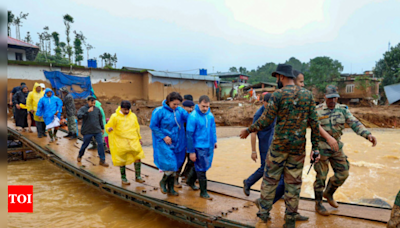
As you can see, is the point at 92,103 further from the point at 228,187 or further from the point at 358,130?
the point at 358,130

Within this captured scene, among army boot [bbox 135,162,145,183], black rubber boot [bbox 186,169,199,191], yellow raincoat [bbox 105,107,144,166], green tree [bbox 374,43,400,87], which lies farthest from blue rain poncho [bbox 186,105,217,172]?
green tree [bbox 374,43,400,87]

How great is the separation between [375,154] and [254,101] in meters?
12.2

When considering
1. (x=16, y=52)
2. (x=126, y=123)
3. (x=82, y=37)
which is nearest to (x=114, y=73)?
(x=16, y=52)

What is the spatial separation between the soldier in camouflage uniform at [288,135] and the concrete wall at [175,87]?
17.4m

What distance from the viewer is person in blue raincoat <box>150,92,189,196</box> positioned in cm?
409

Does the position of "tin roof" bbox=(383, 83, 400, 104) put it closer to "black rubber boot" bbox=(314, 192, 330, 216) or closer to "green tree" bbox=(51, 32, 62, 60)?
"black rubber boot" bbox=(314, 192, 330, 216)

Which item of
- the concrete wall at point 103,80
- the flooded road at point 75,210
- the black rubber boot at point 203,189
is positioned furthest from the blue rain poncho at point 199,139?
the concrete wall at point 103,80

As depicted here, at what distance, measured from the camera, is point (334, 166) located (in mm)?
3438

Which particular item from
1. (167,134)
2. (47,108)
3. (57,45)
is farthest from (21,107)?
(57,45)

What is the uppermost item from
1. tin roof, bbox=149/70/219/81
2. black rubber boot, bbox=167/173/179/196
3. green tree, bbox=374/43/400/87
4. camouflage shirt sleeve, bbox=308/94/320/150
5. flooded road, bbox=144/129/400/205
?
green tree, bbox=374/43/400/87

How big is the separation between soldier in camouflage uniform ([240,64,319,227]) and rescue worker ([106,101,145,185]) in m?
2.58

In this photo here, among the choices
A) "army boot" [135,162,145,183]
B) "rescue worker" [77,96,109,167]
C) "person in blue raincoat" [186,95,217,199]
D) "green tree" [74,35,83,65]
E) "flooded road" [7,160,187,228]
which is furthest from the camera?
"green tree" [74,35,83,65]

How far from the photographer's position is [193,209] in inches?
143

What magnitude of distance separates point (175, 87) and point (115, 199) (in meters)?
16.4
